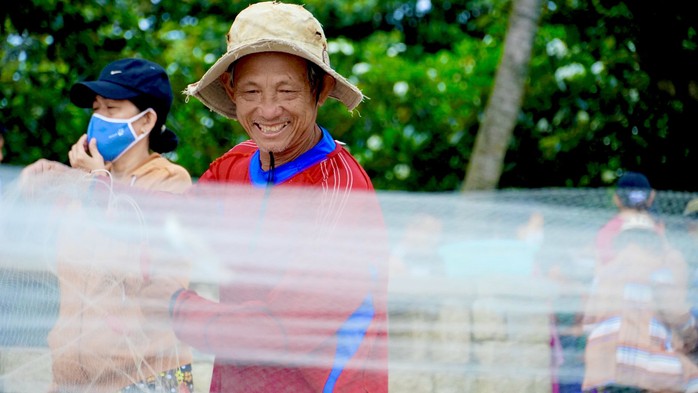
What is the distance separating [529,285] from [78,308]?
4.47 feet

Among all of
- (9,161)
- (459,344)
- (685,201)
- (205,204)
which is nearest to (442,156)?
(9,161)

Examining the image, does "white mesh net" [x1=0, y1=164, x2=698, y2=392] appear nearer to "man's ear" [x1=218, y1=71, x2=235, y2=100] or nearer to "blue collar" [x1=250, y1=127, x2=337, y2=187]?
"blue collar" [x1=250, y1=127, x2=337, y2=187]

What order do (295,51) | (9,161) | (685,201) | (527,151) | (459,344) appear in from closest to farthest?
(295,51) → (459,344) → (685,201) → (9,161) → (527,151)

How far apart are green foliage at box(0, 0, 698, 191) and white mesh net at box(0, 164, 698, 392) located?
7.21 feet

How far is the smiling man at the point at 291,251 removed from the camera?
1.91 m

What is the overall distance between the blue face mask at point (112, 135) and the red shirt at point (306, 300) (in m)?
0.72

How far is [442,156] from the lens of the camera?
6828 mm

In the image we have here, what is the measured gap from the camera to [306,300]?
192cm

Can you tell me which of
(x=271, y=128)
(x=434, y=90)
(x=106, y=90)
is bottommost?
(x=271, y=128)

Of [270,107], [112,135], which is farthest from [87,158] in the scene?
[270,107]

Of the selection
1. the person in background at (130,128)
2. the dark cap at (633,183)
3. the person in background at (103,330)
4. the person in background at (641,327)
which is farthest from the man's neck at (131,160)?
the dark cap at (633,183)

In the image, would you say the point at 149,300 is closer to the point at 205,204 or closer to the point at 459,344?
the point at 205,204

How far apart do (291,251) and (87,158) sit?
824mm

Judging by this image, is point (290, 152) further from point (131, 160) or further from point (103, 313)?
point (131, 160)
